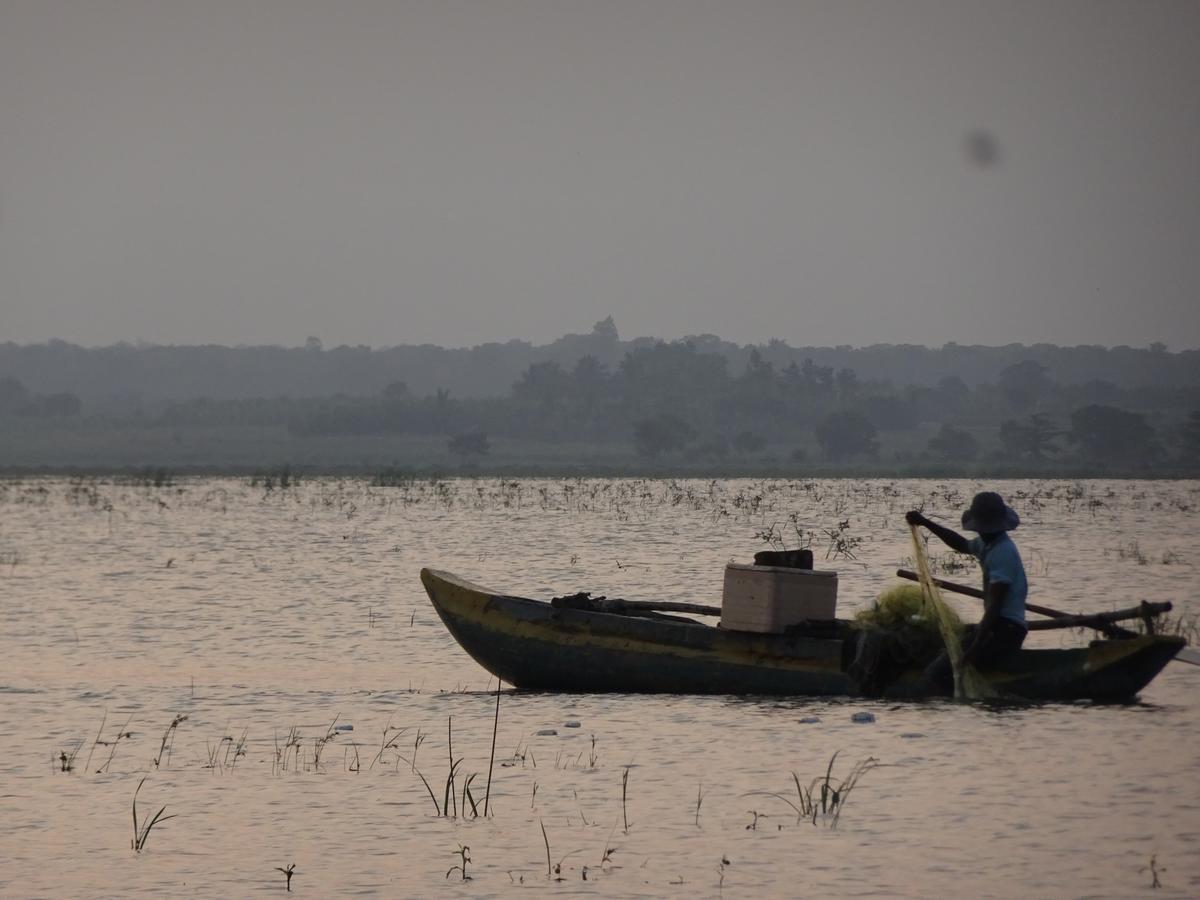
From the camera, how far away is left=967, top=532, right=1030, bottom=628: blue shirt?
13.8 m

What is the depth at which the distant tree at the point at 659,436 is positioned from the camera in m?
173

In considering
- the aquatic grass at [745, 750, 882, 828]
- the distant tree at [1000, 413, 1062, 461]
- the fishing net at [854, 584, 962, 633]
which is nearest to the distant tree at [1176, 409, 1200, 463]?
the distant tree at [1000, 413, 1062, 461]

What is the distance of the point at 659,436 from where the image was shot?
6806 inches

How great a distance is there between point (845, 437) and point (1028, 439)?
1889 cm

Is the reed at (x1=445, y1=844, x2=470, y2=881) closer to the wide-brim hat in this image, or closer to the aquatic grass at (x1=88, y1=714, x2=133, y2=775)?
the aquatic grass at (x1=88, y1=714, x2=133, y2=775)

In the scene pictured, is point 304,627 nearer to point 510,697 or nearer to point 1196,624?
point 510,697

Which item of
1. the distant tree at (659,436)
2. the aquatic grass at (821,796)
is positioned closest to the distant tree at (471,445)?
the distant tree at (659,436)

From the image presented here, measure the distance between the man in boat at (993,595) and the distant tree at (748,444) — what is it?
16805 cm

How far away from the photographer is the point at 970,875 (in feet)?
27.4

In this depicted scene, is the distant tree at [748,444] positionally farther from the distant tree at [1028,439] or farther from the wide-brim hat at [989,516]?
the wide-brim hat at [989,516]

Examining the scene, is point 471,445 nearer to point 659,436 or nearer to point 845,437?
point 659,436

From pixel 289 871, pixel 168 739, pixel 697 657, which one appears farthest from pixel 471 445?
pixel 289 871

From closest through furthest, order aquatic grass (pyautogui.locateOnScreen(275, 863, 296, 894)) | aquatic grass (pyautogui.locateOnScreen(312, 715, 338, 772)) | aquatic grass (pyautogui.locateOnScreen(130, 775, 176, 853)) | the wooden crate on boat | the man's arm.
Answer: aquatic grass (pyautogui.locateOnScreen(275, 863, 296, 894))
aquatic grass (pyautogui.locateOnScreen(130, 775, 176, 853))
aquatic grass (pyautogui.locateOnScreen(312, 715, 338, 772))
the man's arm
the wooden crate on boat

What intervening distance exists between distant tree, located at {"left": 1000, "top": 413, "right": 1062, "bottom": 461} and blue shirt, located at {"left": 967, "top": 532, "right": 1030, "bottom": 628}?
16084 centimetres
